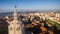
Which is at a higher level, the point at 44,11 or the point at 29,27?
the point at 44,11

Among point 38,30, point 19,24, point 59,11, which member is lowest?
point 38,30

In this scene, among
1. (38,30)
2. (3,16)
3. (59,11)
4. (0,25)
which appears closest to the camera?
(3,16)

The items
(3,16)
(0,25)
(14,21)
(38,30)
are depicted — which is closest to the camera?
(14,21)

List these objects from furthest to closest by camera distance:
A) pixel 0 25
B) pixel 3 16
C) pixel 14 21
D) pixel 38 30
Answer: pixel 38 30 < pixel 0 25 < pixel 3 16 < pixel 14 21

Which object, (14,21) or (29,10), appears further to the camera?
(29,10)

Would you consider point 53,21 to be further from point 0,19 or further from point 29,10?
point 0,19

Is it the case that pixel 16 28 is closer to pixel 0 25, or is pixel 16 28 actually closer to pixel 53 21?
pixel 0 25

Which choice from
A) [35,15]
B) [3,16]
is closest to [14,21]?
[3,16]

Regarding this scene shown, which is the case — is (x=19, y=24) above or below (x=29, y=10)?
below

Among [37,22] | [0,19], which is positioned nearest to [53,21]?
[37,22]
